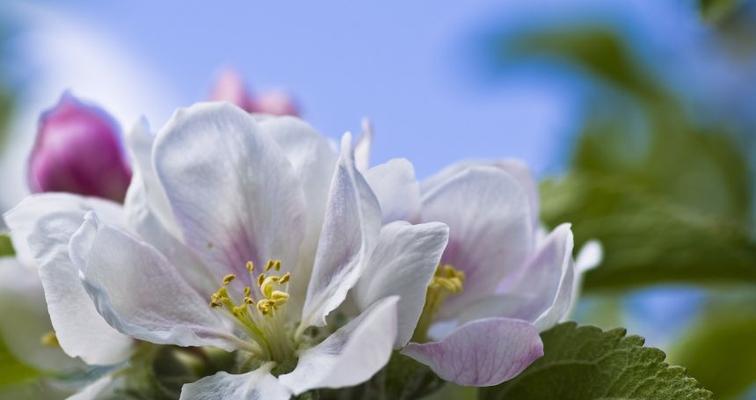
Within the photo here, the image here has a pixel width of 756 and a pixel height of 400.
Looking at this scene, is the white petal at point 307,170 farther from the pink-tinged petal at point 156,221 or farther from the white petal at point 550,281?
the white petal at point 550,281

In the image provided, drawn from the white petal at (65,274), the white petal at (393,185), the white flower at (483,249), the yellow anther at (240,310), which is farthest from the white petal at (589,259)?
the white petal at (65,274)

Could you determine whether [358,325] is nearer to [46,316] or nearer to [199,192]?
[199,192]

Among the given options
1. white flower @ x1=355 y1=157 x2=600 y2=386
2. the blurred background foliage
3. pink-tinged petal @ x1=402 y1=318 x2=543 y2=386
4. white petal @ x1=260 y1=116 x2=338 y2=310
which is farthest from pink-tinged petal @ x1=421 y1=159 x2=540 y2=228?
the blurred background foliage

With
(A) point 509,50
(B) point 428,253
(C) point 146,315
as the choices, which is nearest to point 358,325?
(B) point 428,253

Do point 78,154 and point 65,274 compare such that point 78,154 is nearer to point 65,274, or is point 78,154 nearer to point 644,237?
point 65,274

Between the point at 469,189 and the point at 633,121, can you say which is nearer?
the point at 469,189

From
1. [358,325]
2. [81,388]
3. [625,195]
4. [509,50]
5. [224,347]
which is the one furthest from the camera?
[509,50]

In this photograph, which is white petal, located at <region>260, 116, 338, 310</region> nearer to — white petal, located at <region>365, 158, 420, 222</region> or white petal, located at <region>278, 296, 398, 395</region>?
white petal, located at <region>365, 158, 420, 222</region>
